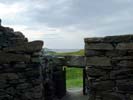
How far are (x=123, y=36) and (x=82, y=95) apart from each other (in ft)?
31.8

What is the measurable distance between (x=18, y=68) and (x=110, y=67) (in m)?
2.97

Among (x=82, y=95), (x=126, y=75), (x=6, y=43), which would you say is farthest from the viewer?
(x=82, y=95)

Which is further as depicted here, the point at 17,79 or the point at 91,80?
the point at 17,79

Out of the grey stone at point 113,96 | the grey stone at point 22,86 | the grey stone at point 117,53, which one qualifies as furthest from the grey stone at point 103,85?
the grey stone at point 22,86

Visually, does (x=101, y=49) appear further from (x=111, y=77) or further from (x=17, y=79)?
(x=17, y=79)

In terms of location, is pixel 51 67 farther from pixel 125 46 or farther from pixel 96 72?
pixel 125 46

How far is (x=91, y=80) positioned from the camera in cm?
697

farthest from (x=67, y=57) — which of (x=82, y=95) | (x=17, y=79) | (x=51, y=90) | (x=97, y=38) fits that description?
(x=97, y=38)

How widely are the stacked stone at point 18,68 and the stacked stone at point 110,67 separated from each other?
2.39m

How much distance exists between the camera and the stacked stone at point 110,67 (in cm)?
682

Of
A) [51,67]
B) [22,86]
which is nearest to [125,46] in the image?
[22,86]

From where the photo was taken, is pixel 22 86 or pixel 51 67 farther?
pixel 51 67

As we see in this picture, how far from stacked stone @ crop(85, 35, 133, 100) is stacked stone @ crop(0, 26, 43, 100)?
239cm

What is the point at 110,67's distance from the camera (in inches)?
271
